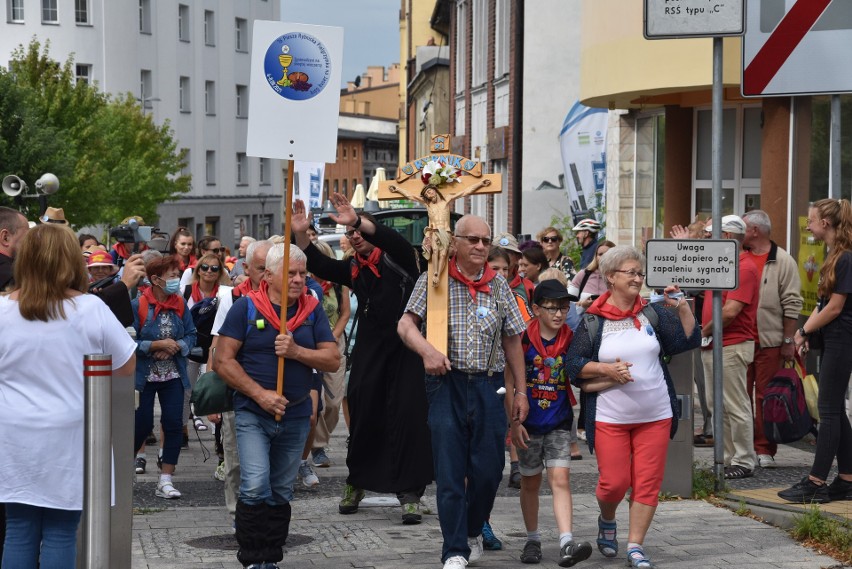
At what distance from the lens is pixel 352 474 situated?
909 centimetres

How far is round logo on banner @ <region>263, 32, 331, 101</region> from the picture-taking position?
26.5ft

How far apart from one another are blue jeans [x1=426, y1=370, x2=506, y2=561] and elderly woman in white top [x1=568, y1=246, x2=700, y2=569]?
52 centimetres

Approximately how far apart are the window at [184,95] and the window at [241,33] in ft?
18.4

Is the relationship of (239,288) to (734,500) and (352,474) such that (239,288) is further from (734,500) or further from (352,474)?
(734,500)

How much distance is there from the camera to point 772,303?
1033 cm

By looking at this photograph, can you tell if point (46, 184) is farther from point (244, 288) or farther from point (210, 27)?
point (210, 27)

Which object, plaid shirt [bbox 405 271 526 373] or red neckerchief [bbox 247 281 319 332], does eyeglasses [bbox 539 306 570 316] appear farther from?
red neckerchief [bbox 247 281 319 332]

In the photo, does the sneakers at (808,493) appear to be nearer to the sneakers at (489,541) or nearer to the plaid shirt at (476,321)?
the sneakers at (489,541)

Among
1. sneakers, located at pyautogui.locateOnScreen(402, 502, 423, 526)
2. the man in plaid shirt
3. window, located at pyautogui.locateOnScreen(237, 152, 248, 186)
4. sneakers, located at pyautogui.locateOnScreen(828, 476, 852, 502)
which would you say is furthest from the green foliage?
the man in plaid shirt

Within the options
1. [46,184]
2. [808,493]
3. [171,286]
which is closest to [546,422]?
[808,493]

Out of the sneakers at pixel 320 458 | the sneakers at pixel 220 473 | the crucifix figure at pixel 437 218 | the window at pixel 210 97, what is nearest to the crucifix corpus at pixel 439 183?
the crucifix figure at pixel 437 218

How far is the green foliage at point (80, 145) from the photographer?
4206 cm

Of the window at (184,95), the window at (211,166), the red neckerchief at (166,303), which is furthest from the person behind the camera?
the window at (211,166)

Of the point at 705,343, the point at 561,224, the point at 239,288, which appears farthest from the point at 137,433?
the point at 561,224
